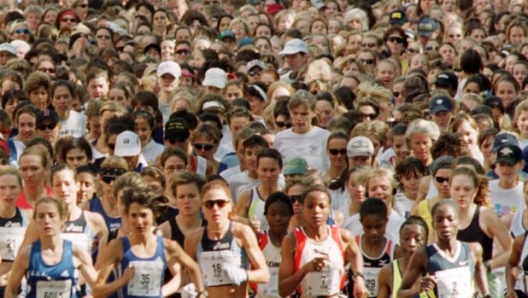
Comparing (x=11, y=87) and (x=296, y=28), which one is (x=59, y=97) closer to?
(x=11, y=87)

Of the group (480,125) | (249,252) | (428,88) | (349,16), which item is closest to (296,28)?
(349,16)

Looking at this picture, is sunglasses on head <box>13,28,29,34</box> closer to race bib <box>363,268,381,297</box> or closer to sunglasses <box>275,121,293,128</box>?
sunglasses <box>275,121,293,128</box>

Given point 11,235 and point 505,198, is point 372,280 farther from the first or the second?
point 11,235

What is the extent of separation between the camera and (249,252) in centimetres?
1514

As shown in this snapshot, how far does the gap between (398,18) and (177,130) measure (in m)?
7.86

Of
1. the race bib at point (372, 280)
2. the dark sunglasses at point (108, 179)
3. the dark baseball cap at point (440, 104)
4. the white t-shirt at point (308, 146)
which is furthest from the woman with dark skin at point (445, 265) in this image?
the dark baseball cap at point (440, 104)

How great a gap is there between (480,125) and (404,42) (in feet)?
17.7

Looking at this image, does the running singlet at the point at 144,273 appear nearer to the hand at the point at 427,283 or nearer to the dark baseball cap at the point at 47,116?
the hand at the point at 427,283

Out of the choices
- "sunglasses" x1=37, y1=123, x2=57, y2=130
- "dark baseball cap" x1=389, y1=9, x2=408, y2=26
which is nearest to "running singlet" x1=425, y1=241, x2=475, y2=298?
"sunglasses" x1=37, y1=123, x2=57, y2=130

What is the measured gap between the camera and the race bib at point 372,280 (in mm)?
15445

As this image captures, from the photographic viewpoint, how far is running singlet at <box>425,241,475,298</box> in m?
15.0

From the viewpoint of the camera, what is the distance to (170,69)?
859 inches

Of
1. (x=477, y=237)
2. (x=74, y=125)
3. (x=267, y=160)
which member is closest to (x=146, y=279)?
(x=267, y=160)

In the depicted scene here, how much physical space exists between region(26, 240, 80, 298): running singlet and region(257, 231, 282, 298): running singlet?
1491 mm
